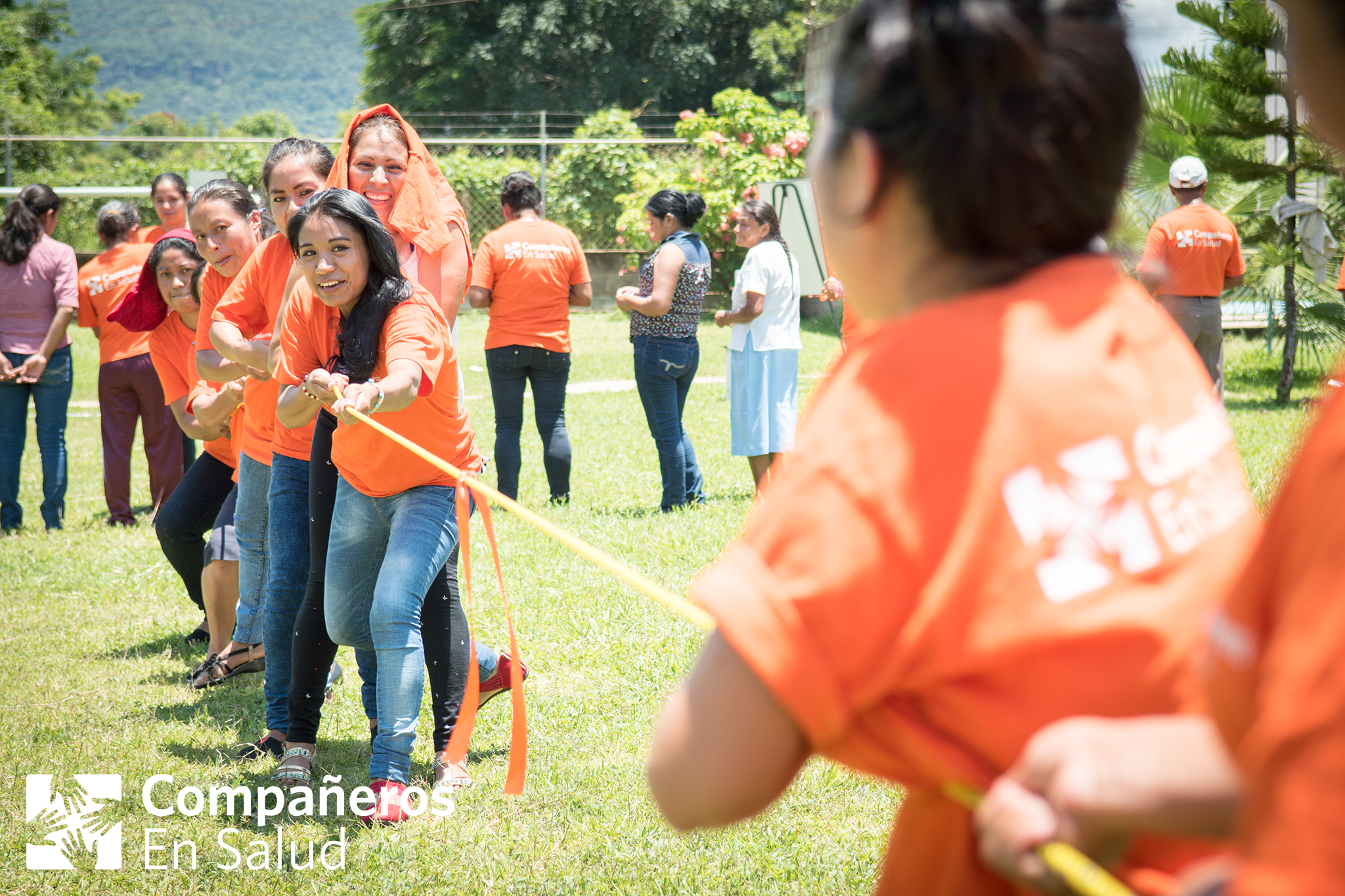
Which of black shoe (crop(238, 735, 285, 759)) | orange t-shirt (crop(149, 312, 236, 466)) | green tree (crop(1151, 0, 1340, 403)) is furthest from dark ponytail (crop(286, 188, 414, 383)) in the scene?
green tree (crop(1151, 0, 1340, 403))

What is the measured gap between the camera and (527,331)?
25.4 feet

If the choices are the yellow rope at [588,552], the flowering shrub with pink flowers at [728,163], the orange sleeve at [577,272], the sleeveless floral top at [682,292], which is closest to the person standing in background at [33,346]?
the orange sleeve at [577,272]

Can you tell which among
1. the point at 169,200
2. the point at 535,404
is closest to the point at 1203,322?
the point at 535,404

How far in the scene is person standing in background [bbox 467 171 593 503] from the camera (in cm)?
774

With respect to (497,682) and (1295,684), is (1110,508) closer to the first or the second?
(1295,684)

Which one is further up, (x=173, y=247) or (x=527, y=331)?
(x=173, y=247)

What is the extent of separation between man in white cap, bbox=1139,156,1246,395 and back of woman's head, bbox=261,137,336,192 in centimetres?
705

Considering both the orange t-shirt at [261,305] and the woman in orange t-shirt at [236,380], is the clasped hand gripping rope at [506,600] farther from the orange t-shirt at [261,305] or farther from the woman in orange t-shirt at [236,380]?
the woman in orange t-shirt at [236,380]

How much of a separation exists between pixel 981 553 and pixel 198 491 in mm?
5085

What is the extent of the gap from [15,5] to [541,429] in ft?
141

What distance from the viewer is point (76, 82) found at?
43812 millimetres

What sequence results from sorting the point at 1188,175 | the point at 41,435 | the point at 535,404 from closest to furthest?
the point at 535,404 → the point at 41,435 → the point at 1188,175

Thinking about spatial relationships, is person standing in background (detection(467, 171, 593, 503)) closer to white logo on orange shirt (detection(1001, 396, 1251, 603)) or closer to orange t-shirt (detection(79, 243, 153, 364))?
orange t-shirt (detection(79, 243, 153, 364))

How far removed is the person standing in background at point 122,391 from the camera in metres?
7.96
